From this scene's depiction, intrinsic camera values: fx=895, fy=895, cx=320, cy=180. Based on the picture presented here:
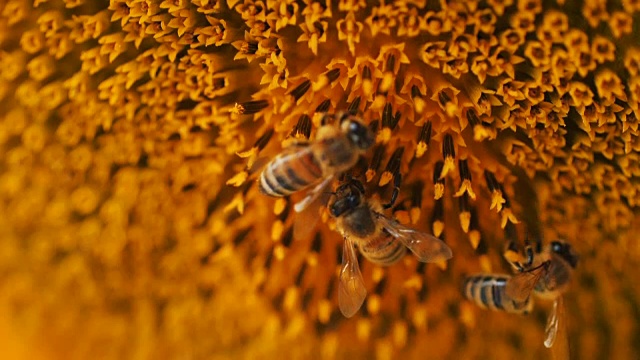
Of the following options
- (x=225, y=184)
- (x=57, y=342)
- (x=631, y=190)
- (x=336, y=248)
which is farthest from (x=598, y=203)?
(x=57, y=342)

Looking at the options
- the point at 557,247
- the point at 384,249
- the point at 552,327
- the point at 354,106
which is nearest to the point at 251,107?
the point at 354,106

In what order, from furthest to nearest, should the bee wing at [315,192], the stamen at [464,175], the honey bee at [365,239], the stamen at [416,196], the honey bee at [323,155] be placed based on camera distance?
the stamen at [416,196]
the stamen at [464,175]
the honey bee at [365,239]
the bee wing at [315,192]
the honey bee at [323,155]

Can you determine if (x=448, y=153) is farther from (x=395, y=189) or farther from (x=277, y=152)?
(x=277, y=152)

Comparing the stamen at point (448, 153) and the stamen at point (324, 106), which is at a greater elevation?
the stamen at point (324, 106)

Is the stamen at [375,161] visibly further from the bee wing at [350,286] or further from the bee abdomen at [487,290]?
the bee abdomen at [487,290]

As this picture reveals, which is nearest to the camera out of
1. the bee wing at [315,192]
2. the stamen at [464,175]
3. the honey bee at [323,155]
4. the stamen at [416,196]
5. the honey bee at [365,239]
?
the honey bee at [323,155]

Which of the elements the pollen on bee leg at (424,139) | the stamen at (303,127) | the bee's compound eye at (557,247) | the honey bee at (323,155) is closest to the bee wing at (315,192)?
the honey bee at (323,155)

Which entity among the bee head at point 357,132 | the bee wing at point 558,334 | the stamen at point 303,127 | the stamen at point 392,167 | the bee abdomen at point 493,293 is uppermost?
the bee head at point 357,132
